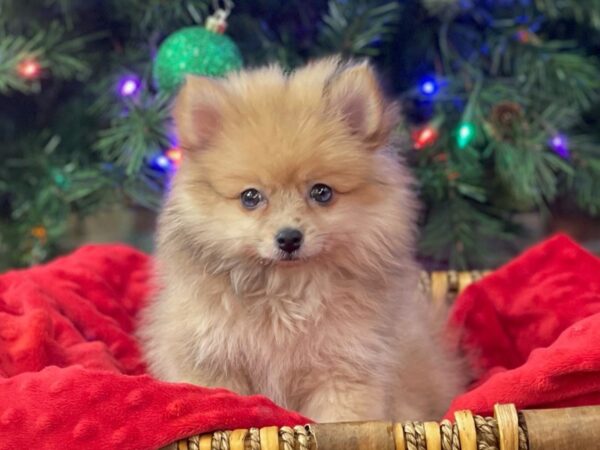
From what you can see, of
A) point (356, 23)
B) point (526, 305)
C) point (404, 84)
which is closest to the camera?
point (526, 305)

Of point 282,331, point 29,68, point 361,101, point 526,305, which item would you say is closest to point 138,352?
point 282,331

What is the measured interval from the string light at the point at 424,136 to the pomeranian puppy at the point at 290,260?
43.1 inches

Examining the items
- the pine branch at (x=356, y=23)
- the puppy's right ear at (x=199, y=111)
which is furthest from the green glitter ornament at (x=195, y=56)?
the puppy's right ear at (x=199, y=111)

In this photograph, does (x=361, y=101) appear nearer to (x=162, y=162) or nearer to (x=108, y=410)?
(x=108, y=410)

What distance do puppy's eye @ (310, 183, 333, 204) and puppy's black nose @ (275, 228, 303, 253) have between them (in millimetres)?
84

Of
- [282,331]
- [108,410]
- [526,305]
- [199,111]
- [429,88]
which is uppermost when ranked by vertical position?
[429,88]

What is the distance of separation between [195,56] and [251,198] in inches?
31.5

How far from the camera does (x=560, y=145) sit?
2.51 meters

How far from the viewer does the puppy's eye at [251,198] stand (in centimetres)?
127

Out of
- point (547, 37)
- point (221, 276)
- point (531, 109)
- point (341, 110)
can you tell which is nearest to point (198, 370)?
point (221, 276)

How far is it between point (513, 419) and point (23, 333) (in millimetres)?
911

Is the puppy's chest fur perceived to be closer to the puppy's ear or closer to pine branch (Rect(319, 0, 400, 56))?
the puppy's ear

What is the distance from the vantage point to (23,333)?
1.49 metres

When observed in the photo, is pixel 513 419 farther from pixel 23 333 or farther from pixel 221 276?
pixel 23 333
